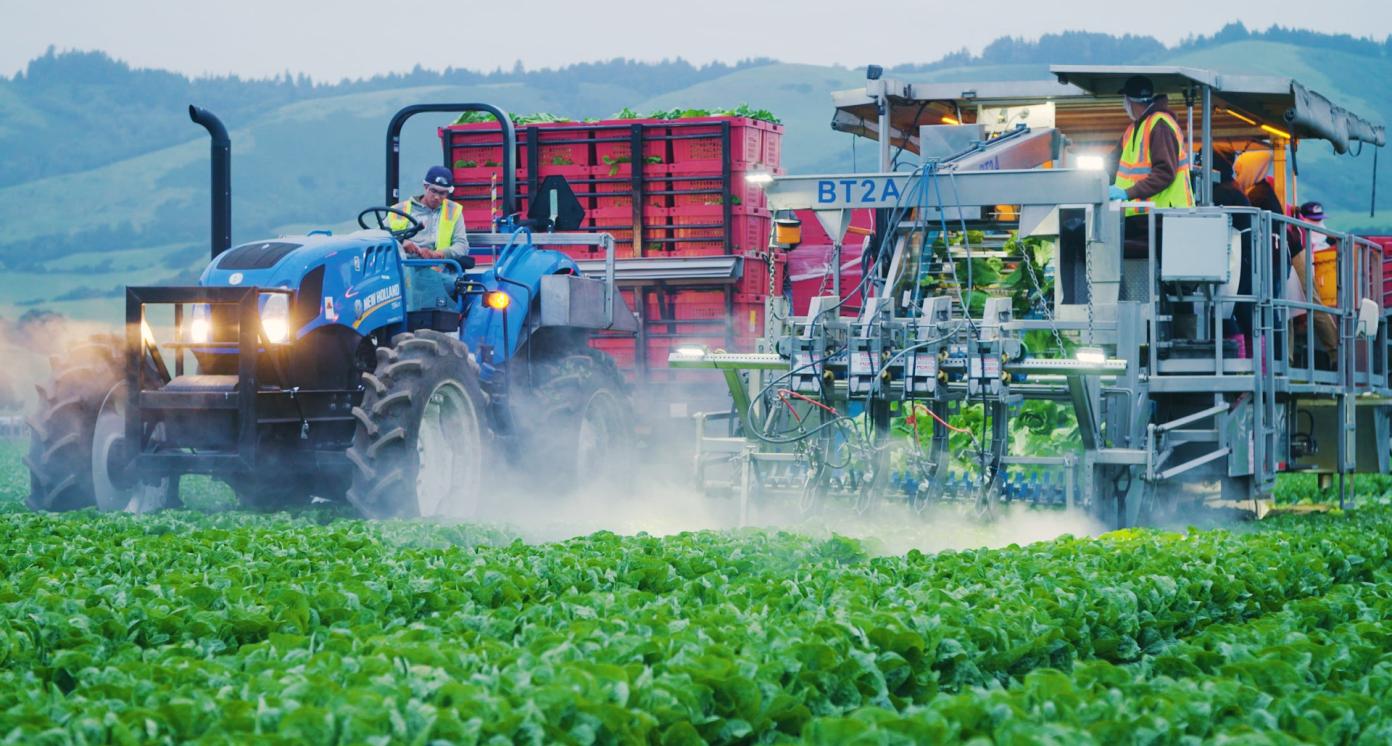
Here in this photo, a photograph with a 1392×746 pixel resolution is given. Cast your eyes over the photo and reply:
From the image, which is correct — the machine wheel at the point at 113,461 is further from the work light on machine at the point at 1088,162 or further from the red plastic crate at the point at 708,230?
the work light on machine at the point at 1088,162

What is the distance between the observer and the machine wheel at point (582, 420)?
12602 millimetres

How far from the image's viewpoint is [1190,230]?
11.7 meters

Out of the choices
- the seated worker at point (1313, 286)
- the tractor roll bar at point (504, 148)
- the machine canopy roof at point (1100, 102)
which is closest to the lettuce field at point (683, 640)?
the tractor roll bar at point (504, 148)

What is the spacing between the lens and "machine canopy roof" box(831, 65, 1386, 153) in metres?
13.1

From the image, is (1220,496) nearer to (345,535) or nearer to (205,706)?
(345,535)

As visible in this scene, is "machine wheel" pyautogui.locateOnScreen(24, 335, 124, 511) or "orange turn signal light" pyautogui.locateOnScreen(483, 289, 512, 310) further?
"orange turn signal light" pyautogui.locateOnScreen(483, 289, 512, 310)

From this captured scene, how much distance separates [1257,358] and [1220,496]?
100 centimetres

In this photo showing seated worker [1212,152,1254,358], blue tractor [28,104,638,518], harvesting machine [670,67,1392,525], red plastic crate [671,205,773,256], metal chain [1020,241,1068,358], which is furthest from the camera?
red plastic crate [671,205,773,256]

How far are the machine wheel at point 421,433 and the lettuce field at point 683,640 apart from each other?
1254 mm

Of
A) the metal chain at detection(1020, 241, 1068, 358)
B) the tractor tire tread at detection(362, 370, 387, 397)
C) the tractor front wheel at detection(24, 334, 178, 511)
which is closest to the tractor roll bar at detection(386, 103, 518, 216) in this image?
the tractor tire tread at detection(362, 370, 387, 397)


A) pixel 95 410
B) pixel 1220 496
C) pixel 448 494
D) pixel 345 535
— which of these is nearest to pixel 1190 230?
pixel 1220 496

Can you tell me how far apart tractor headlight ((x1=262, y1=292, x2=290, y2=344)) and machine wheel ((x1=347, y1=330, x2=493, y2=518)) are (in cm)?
64

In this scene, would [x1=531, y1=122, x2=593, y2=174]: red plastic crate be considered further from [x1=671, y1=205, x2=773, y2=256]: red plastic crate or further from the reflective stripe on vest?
the reflective stripe on vest

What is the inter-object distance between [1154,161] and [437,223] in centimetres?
524
